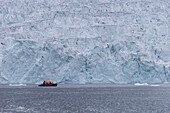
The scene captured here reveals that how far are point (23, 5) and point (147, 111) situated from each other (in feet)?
236

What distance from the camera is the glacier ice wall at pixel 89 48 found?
64.8 m

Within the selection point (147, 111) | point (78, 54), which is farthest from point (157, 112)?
point (78, 54)

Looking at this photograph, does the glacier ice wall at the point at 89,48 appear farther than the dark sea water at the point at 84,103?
Yes

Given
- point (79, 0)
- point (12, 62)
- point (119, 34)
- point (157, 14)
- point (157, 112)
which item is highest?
point (79, 0)

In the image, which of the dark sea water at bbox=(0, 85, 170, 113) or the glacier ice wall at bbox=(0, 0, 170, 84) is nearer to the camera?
the dark sea water at bbox=(0, 85, 170, 113)

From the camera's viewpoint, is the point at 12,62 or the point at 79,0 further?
the point at 79,0

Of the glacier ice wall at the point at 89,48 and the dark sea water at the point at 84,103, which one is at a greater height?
the glacier ice wall at the point at 89,48

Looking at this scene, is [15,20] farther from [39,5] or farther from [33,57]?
[33,57]

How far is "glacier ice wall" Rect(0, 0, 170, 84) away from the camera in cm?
6475

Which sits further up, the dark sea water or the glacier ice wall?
the glacier ice wall

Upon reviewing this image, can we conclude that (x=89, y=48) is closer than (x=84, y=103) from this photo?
No

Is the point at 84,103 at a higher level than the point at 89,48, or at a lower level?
lower

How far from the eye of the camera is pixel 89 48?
226 feet

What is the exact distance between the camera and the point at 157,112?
1073 inches
